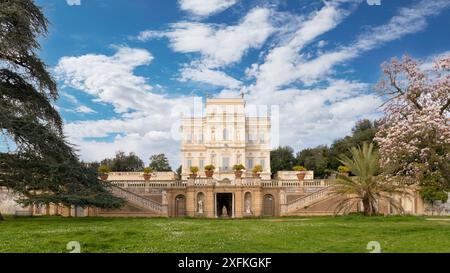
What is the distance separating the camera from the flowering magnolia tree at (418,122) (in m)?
13.2

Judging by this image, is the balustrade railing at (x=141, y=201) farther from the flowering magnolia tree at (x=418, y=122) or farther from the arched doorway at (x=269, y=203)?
the flowering magnolia tree at (x=418, y=122)

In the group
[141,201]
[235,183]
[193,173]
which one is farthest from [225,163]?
[141,201]

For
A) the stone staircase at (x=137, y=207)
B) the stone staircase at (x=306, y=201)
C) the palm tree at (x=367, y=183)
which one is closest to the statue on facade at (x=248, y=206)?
the stone staircase at (x=306, y=201)

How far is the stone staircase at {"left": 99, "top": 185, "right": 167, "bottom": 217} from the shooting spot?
1109 inches

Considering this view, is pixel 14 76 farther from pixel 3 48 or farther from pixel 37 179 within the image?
pixel 37 179

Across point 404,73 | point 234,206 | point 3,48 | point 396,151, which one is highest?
point 3,48

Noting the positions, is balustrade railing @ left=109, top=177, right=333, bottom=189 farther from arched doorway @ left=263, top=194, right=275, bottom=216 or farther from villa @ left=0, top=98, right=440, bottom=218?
arched doorway @ left=263, top=194, right=275, bottom=216

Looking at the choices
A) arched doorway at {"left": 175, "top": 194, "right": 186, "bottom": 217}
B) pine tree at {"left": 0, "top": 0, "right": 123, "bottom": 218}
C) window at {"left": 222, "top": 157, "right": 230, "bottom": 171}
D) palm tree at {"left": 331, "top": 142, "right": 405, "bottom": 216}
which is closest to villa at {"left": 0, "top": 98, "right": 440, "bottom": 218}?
arched doorway at {"left": 175, "top": 194, "right": 186, "bottom": 217}

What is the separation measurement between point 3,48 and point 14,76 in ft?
5.47

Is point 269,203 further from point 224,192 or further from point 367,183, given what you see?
point 367,183

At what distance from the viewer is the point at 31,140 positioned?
53.1 feet

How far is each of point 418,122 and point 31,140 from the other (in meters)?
11.9

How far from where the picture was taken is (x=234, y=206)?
29812 millimetres
